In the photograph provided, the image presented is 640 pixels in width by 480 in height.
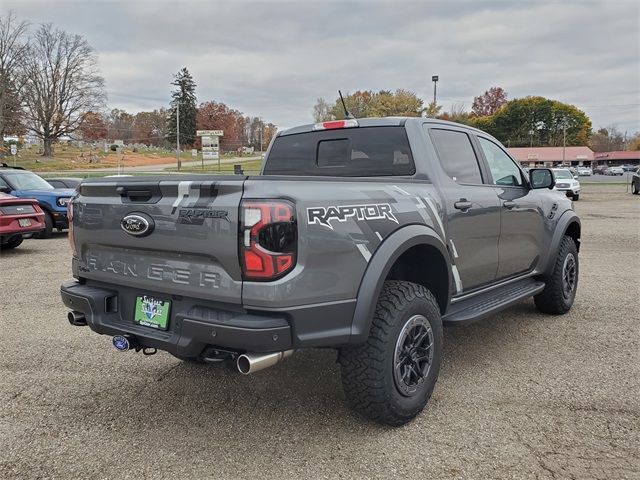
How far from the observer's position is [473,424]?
3.23 meters

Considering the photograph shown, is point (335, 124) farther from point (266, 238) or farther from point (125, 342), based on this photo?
point (125, 342)

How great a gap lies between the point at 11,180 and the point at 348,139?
10675 millimetres

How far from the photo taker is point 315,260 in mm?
2650

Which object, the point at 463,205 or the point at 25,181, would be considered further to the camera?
the point at 25,181

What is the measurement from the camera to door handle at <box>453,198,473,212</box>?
12.4ft

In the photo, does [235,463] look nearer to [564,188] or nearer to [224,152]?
[564,188]

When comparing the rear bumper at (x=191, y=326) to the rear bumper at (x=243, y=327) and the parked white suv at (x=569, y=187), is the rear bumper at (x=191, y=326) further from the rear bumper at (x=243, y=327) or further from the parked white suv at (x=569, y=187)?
the parked white suv at (x=569, y=187)

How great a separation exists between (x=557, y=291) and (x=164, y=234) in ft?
13.7

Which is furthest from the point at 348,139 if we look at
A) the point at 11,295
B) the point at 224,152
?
the point at 224,152

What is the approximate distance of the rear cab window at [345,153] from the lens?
154 inches

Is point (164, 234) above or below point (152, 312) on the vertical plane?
above

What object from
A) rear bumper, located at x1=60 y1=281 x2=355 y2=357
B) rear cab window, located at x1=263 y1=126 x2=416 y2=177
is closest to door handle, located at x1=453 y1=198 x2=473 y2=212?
rear cab window, located at x1=263 y1=126 x2=416 y2=177

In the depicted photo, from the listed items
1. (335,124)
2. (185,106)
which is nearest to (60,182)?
(335,124)

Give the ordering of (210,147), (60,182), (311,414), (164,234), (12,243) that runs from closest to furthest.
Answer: (164,234), (311,414), (12,243), (60,182), (210,147)
